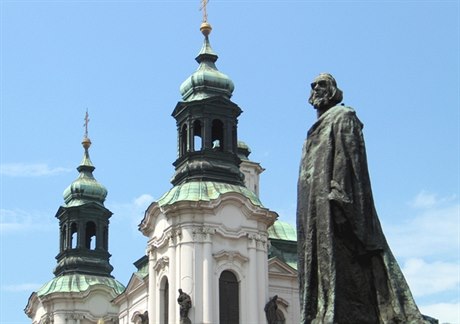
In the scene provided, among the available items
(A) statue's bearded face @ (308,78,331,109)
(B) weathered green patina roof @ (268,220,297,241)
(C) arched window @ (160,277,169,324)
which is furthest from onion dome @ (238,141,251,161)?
(A) statue's bearded face @ (308,78,331,109)

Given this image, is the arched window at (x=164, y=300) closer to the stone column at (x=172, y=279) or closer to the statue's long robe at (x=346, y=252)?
the stone column at (x=172, y=279)

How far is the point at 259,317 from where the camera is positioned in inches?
1601

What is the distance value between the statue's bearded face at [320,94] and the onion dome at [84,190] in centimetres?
4774

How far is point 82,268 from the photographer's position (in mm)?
53406

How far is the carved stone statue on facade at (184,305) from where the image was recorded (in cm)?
3909

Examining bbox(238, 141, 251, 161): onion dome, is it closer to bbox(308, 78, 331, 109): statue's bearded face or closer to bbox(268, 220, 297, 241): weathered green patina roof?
bbox(268, 220, 297, 241): weathered green patina roof

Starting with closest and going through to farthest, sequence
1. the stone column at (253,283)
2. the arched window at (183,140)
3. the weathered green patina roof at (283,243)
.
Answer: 1. the stone column at (253,283)
2. the arched window at (183,140)
3. the weathered green patina roof at (283,243)

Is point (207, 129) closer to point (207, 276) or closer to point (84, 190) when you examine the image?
point (207, 276)

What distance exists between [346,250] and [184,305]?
107 feet

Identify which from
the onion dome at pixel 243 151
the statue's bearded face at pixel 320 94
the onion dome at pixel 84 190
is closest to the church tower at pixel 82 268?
the onion dome at pixel 84 190

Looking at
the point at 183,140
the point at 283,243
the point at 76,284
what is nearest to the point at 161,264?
the point at 183,140

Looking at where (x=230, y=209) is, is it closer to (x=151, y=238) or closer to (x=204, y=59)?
(x=151, y=238)

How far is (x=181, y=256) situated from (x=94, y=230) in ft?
51.3

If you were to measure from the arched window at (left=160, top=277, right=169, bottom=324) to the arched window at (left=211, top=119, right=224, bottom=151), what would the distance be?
621 cm
